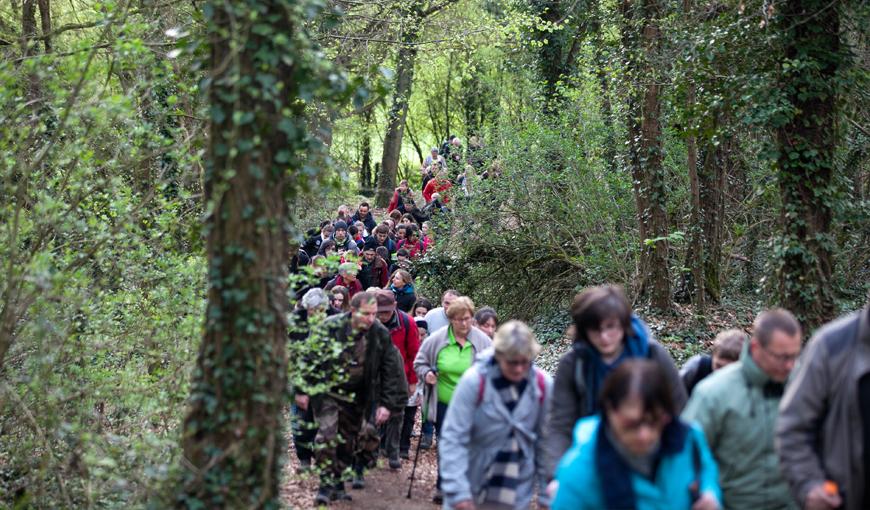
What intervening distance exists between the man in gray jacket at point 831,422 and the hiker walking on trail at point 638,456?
0.53 m

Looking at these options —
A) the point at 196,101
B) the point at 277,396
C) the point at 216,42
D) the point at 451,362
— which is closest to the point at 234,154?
the point at 216,42

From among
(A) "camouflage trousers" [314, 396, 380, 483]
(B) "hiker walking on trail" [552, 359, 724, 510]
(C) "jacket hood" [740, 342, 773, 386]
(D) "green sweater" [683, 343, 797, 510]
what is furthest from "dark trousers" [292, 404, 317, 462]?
(B) "hiker walking on trail" [552, 359, 724, 510]

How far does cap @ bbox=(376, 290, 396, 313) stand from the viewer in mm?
11070

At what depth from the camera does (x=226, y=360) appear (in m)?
5.55

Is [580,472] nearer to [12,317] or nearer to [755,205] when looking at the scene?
[12,317]

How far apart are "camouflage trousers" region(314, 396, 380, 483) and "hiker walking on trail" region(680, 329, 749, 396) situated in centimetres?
398

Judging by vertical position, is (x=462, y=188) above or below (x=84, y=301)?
above

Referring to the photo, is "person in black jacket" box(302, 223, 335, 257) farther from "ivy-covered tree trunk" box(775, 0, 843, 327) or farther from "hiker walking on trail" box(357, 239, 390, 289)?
"ivy-covered tree trunk" box(775, 0, 843, 327)

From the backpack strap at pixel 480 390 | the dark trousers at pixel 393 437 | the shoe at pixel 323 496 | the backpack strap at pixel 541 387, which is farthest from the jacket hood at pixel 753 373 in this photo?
the dark trousers at pixel 393 437

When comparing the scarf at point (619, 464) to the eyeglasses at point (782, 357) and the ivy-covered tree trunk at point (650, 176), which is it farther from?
the ivy-covered tree trunk at point (650, 176)

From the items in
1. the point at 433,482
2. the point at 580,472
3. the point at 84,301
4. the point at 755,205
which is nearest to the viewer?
the point at 580,472

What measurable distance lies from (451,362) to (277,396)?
4.27 meters

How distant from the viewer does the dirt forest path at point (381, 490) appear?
33.2ft

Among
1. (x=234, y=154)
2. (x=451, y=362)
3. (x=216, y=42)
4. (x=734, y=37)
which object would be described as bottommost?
(x=451, y=362)
